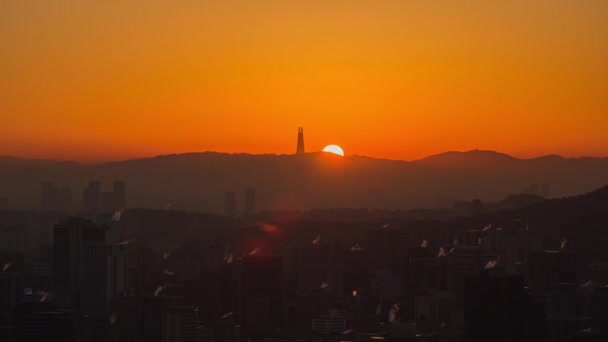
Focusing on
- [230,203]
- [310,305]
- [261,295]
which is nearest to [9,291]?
[261,295]

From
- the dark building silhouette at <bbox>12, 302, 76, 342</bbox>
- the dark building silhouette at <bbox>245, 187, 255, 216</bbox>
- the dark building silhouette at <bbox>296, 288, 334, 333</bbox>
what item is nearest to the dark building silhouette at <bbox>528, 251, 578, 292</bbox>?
the dark building silhouette at <bbox>296, 288, 334, 333</bbox>

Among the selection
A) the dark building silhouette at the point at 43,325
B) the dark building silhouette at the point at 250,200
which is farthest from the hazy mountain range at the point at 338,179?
the dark building silhouette at the point at 43,325

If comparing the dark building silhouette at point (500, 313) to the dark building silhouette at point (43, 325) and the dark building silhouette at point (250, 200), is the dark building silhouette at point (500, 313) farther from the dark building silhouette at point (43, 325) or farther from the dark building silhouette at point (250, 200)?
the dark building silhouette at point (250, 200)

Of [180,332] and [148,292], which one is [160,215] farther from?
[180,332]

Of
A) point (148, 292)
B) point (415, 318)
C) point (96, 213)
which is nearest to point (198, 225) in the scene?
point (96, 213)

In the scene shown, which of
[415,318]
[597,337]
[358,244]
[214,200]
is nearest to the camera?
[597,337]

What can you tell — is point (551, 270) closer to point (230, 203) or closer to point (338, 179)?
point (338, 179)

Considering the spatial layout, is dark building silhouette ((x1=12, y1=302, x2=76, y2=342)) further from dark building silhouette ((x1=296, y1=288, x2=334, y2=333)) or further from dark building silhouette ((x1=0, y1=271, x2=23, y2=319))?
dark building silhouette ((x1=296, y1=288, x2=334, y2=333))
